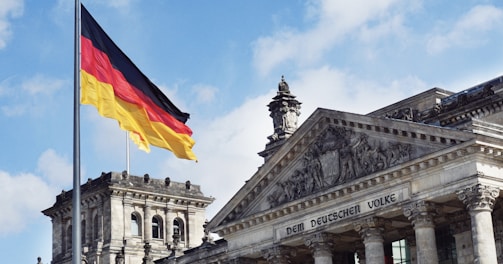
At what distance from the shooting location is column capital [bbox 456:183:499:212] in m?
47.8

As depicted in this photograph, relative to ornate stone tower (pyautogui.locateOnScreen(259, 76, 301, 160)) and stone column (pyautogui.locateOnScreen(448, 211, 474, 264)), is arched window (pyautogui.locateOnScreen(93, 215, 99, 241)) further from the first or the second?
stone column (pyautogui.locateOnScreen(448, 211, 474, 264))

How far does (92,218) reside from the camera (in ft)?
298

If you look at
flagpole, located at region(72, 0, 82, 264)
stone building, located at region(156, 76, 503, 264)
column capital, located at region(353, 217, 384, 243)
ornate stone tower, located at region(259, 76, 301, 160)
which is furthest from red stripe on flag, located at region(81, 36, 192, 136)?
ornate stone tower, located at region(259, 76, 301, 160)

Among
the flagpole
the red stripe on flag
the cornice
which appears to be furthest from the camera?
the cornice

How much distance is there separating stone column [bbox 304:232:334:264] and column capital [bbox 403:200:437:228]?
611 cm

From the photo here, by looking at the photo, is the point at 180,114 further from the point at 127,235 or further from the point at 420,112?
the point at 127,235

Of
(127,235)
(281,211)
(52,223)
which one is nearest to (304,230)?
(281,211)

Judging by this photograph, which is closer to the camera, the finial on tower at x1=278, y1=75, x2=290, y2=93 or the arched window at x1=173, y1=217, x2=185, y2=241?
the finial on tower at x1=278, y1=75, x2=290, y2=93

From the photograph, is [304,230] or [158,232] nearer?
[304,230]

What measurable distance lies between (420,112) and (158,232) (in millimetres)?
38327

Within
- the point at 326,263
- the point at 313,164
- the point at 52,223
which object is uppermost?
the point at 52,223

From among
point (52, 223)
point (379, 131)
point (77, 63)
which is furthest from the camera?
point (52, 223)

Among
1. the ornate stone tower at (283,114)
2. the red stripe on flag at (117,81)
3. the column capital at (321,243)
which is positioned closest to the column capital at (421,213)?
the column capital at (321,243)

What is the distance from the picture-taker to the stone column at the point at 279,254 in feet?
191
